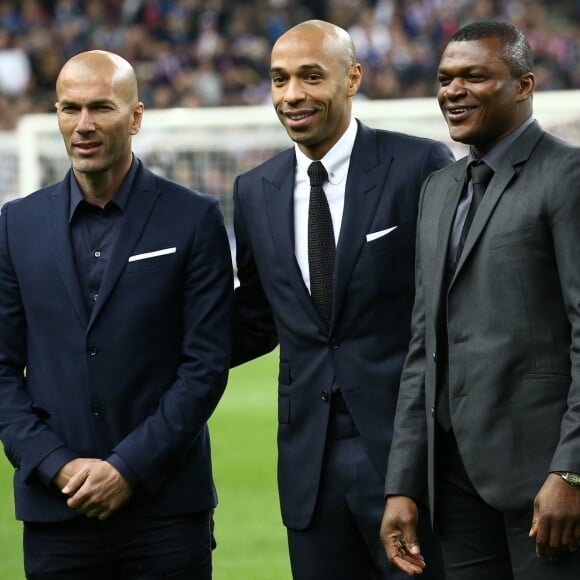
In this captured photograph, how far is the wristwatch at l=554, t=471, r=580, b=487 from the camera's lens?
300 centimetres

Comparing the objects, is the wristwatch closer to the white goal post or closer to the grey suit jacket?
the grey suit jacket

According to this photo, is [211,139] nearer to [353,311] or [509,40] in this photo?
[353,311]

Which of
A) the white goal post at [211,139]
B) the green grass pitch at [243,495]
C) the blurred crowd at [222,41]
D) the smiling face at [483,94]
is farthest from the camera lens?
the blurred crowd at [222,41]

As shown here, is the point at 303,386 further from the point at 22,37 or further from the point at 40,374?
the point at 22,37

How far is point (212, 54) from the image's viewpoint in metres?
19.0

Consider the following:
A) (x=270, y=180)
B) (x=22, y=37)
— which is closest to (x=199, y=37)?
(x=22, y=37)

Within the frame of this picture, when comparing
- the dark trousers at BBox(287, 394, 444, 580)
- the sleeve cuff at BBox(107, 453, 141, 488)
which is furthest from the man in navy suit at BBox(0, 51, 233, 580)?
the dark trousers at BBox(287, 394, 444, 580)

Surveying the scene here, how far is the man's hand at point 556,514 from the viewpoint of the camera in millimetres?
3000

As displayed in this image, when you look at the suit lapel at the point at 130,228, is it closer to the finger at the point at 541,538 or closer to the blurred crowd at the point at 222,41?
the finger at the point at 541,538

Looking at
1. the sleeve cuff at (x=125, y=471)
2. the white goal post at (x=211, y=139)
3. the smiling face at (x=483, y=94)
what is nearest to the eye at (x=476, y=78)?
the smiling face at (x=483, y=94)

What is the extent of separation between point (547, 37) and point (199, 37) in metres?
4.89

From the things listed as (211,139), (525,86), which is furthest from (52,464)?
(211,139)

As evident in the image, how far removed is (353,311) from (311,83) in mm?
655

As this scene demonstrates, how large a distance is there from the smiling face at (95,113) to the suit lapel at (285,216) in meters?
0.45
